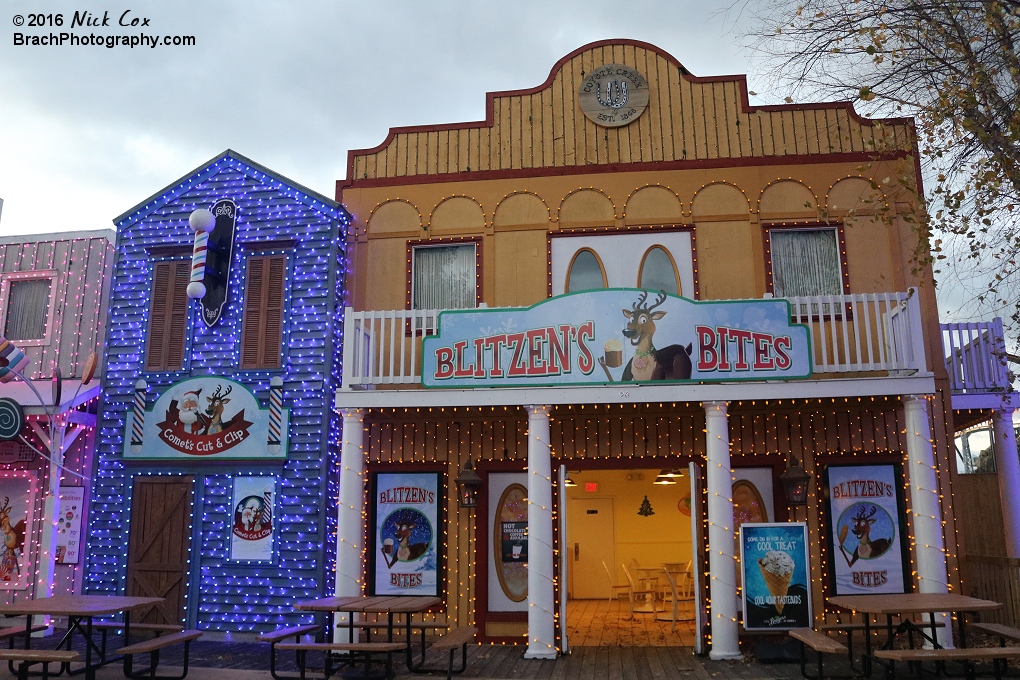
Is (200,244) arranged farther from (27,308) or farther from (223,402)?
(27,308)

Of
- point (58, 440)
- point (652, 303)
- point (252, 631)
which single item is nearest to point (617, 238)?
point (652, 303)

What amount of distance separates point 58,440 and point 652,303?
931cm

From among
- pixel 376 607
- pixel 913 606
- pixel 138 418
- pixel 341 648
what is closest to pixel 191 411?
pixel 138 418

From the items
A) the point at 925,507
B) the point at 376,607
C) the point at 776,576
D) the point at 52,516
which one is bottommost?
the point at 376,607

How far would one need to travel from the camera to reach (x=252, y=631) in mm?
12492

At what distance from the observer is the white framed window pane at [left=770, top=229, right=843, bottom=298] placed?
1295cm

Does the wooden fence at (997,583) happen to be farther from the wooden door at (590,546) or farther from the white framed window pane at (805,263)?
the wooden door at (590,546)

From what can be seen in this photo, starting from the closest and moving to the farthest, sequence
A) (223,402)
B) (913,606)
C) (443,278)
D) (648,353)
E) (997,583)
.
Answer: (913,606)
(648,353)
(997,583)
(223,402)
(443,278)

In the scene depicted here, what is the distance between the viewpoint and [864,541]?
11992mm

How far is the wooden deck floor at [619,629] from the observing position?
12.1m

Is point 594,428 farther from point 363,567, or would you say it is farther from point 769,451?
point 363,567

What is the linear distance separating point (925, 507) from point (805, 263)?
4136 millimetres

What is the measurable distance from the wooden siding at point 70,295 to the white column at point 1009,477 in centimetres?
1428

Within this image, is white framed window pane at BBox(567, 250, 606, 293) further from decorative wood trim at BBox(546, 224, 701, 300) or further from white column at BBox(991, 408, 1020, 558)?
white column at BBox(991, 408, 1020, 558)
